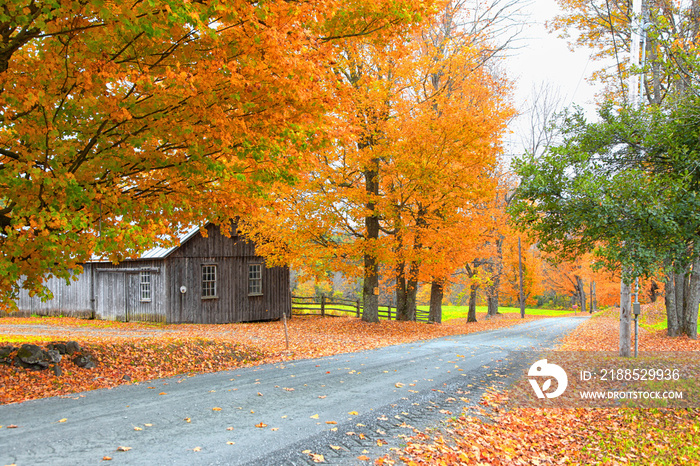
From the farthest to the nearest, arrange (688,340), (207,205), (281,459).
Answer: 1. (688,340)
2. (207,205)
3. (281,459)

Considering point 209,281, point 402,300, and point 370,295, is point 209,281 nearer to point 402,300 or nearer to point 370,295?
point 370,295

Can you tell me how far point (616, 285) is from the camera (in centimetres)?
4031

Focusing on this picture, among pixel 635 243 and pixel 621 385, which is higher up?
pixel 635 243

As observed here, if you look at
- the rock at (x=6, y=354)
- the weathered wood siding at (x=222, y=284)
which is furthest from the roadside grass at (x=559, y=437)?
the weathered wood siding at (x=222, y=284)

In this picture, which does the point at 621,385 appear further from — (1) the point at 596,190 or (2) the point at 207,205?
(2) the point at 207,205

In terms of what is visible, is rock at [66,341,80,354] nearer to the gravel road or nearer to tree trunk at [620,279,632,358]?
the gravel road

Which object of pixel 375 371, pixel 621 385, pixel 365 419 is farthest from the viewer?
pixel 375 371

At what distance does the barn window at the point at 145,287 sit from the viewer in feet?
67.2

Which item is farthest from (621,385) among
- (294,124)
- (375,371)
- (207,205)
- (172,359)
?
(172,359)

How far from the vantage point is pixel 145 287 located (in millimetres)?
20625

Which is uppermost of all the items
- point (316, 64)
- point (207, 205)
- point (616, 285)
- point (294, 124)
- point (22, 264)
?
point (316, 64)

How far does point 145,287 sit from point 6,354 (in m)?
12.6

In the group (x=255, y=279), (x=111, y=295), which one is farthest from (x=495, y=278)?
(x=111, y=295)

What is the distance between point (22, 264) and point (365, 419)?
5144 millimetres
